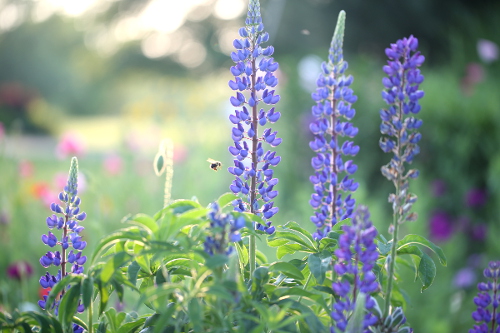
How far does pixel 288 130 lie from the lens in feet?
18.8

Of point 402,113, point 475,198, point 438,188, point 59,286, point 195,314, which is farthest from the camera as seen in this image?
point 438,188

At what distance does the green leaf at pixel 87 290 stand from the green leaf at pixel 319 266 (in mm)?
397

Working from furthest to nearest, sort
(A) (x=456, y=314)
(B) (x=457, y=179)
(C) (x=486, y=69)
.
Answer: (C) (x=486, y=69)
(B) (x=457, y=179)
(A) (x=456, y=314)

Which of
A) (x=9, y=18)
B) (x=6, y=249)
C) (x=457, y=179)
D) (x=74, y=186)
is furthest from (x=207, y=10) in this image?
(x=9, y=18)

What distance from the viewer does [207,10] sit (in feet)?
34.6

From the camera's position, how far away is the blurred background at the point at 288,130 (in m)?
3.14

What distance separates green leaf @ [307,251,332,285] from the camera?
0.94 meters

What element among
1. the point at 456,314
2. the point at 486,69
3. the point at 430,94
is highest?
the point at 486,69

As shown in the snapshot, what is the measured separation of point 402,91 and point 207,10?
10090mm

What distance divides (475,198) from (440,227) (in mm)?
395

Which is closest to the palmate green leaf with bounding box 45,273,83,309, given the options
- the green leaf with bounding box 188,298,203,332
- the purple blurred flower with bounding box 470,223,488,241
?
the green leaf with bounding box 188,298,203,332

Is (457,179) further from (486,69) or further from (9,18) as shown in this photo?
(9,18)

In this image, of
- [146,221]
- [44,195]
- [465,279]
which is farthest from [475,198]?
[146,221]

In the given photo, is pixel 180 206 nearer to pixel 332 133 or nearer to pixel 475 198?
pixel 332 133
